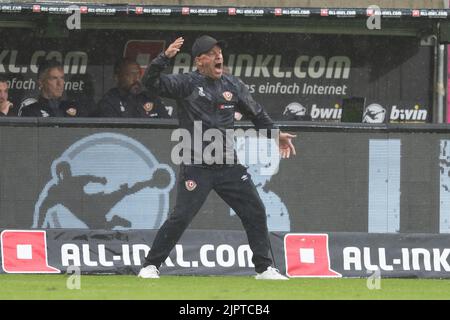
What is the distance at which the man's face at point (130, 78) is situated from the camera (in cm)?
1577

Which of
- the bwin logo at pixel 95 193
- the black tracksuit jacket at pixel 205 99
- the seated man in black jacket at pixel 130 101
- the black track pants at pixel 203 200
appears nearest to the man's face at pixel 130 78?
the seated man in black jacket at pixel 130 101

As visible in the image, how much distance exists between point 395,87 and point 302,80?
4.24 ft

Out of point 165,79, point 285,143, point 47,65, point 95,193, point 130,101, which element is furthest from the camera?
point 47,65

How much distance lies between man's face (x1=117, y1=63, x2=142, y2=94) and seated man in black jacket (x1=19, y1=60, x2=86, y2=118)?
0.65 metres

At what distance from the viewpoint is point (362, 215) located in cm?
1287

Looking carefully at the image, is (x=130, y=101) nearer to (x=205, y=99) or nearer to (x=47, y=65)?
(x=47, y=65)

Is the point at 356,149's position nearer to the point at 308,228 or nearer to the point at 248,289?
the point at 308,228

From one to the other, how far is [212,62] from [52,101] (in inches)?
171

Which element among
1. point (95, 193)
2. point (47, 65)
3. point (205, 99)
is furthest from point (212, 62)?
point (47, 65)

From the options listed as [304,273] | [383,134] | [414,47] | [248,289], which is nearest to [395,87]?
[414,47]

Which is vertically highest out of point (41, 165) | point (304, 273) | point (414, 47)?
point (414, 47)

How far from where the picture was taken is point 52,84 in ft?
49.9

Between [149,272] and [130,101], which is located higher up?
[130,101]
